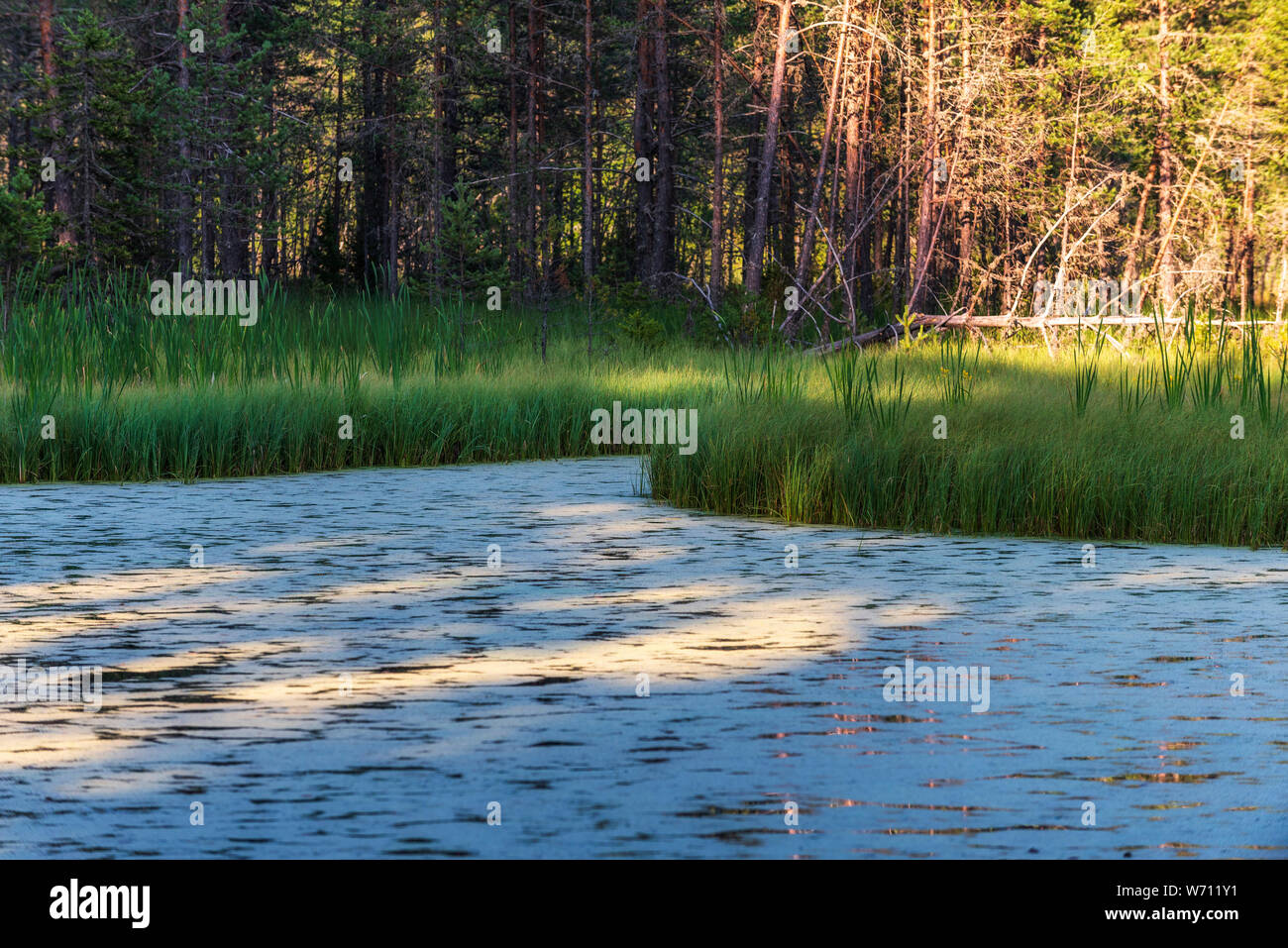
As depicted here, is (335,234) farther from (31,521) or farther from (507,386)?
(31,521)

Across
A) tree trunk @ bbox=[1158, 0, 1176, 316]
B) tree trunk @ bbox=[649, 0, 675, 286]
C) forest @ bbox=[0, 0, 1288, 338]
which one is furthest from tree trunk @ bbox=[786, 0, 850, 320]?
tree trunk @ bbox=[1158, 0, 1176, 316]

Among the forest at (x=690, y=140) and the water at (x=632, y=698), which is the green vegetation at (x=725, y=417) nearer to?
the water at (x=632, y=698)

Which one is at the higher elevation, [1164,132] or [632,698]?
[1164,132]

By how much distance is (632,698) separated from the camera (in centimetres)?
464

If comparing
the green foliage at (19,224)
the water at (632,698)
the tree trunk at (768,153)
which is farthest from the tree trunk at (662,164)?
the water at (632,698)

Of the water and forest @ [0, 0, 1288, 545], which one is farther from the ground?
forest @ [0, 0, 1288, 545]

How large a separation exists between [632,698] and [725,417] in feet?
18.8

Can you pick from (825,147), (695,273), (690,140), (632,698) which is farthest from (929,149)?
(695,273)

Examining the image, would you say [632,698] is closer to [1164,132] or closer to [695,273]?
[1164,132]

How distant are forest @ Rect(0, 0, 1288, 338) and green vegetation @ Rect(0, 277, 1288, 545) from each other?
13.0ft

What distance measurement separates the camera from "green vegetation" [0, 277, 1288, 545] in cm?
869

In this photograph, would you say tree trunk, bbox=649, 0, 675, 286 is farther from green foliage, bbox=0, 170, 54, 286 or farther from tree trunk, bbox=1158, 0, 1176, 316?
green foliage, bbox=0, 170, 54, 286

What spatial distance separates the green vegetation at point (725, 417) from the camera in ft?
28.5
